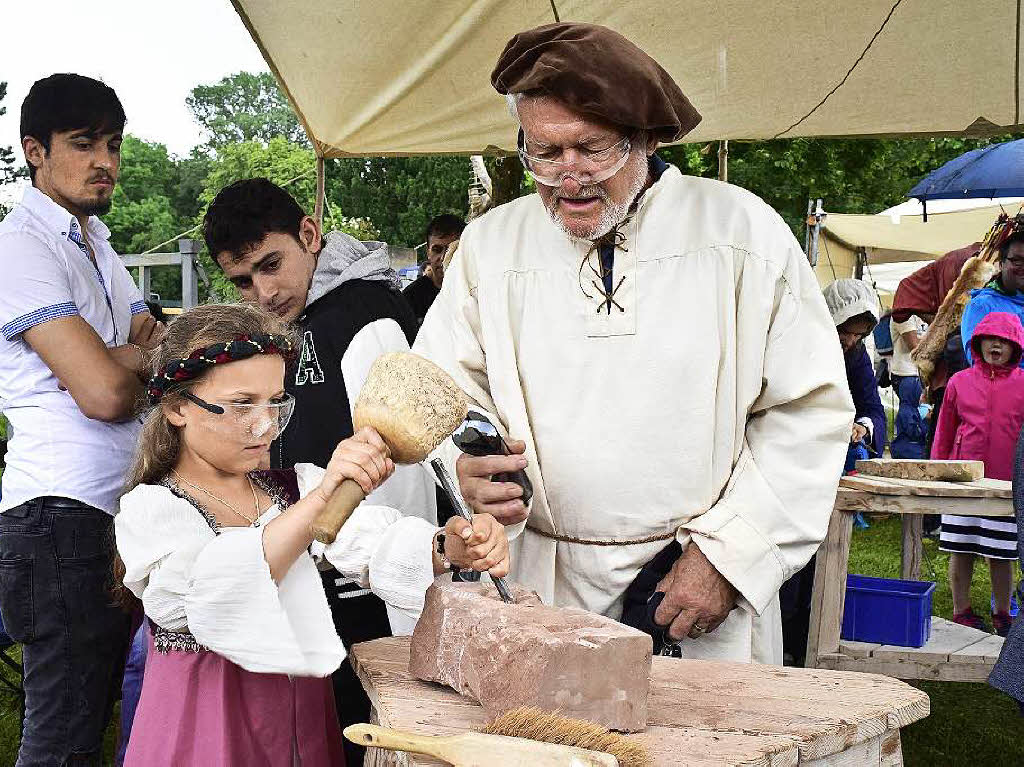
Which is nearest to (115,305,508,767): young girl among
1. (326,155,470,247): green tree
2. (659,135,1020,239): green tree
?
(659,135,1020,239): green tree

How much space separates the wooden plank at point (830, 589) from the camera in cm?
420

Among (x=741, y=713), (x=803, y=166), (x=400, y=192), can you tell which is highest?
(x=400, y=192)

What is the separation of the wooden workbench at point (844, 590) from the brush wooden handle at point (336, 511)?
2.90 meters

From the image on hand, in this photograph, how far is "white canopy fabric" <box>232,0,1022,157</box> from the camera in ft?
14.6

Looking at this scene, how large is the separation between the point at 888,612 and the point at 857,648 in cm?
20

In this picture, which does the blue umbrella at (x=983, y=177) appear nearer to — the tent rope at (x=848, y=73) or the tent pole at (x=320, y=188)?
the tent rope at (x=848, y=73)

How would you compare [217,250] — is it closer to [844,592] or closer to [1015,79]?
[844,592]

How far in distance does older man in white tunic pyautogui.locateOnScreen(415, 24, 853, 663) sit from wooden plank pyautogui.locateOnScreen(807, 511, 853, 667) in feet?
5.88

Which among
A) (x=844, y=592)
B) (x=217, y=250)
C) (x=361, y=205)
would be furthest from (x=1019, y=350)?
(x=361, y=205)

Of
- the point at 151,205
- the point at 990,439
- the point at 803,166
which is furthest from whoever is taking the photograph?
the point at 151,205

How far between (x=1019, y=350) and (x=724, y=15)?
2.87 metres

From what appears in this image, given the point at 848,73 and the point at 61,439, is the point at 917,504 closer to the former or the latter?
the point at 848,73

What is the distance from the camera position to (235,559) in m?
2.00

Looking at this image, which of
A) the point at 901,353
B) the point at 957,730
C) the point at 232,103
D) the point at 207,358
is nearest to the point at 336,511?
the point at 207,358
